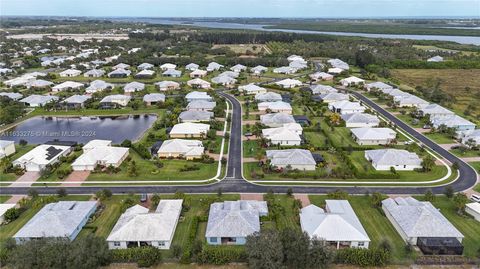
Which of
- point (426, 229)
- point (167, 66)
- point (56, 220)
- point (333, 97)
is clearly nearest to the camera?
point (426, 229)

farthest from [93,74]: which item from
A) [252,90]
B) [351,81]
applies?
[351,81]

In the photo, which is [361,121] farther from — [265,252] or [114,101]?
[114,101]

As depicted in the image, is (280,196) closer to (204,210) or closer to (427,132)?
(204,210)

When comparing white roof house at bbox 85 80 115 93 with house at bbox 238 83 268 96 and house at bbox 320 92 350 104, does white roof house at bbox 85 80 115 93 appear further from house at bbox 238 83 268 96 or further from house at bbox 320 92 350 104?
house at bbox 320 92 350 104

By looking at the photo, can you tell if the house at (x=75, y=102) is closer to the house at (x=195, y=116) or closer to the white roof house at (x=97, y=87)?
the white roof house at (x=97, y=87)

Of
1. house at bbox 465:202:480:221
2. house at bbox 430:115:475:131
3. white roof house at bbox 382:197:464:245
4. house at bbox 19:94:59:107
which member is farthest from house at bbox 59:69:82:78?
house at bbox 465:202:480:221

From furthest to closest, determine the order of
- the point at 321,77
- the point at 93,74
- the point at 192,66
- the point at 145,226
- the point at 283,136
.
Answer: the point at 192,66 → the point at 93,74 → the point at 321,77 → the point at 283,136 → the point at 145,226

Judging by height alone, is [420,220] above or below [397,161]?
above
